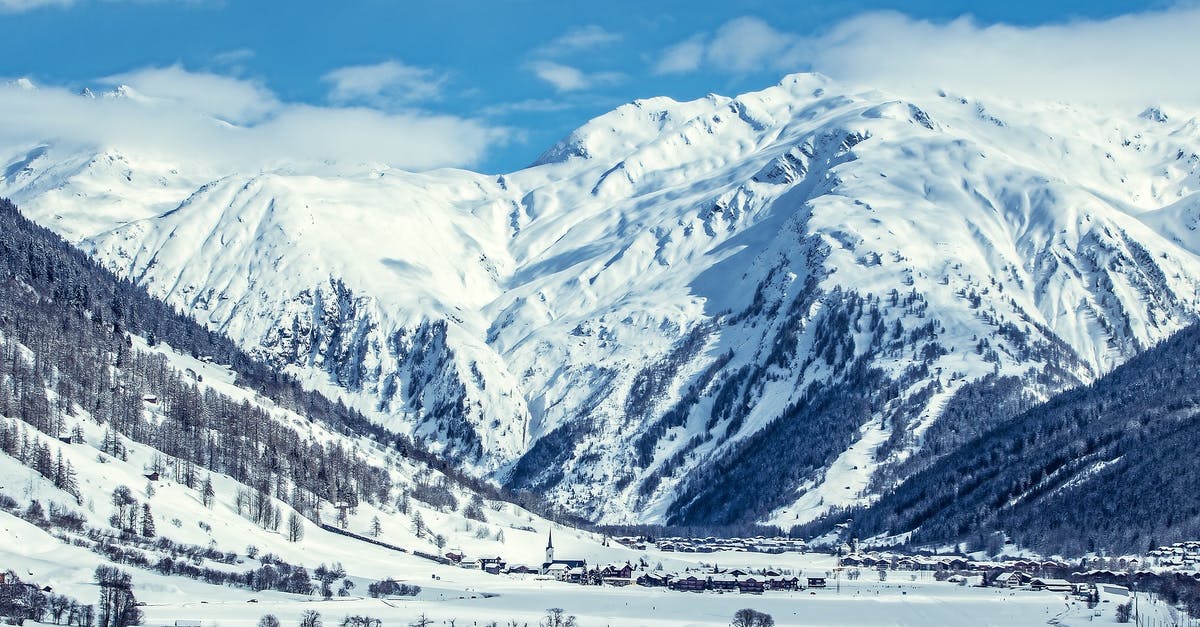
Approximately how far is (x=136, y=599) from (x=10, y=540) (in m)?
22.2

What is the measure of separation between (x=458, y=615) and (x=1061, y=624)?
74065 mm

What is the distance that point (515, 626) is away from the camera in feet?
610

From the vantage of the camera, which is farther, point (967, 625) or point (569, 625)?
point (967, 625)

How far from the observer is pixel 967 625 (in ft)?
655

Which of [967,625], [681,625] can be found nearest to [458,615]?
[681,625]

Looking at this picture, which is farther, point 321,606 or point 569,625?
point 321,606

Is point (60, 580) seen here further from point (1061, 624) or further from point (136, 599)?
point (1061, 624)

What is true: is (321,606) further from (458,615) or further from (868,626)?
(868,626)

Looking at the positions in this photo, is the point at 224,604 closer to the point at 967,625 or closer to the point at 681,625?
the point at 681,625

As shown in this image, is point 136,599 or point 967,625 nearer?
point 136,599

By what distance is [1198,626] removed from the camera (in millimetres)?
194625

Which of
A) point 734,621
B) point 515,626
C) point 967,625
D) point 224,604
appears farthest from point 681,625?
point 224,604

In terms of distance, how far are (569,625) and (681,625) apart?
17398mm

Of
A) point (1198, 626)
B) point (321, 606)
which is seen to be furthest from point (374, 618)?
point (1198, 626)
